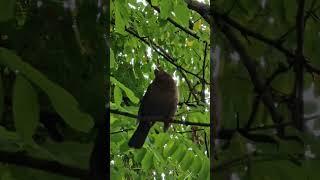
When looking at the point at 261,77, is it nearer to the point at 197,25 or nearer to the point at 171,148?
the point at 171,148

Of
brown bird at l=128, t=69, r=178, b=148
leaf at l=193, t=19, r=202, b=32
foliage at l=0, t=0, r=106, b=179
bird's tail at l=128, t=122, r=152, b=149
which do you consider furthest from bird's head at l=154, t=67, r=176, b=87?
leaf at l=193, t=19, r=202, b=32

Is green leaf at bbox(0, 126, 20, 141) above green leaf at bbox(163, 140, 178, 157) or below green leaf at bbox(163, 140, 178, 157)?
above

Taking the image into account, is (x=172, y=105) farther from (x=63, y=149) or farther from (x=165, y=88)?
(x=63, y=149)

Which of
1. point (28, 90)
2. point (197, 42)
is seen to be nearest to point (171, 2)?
point (197, 42)

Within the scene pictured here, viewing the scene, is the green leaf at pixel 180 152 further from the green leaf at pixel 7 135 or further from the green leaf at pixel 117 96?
the green leaf at pixel 7 135

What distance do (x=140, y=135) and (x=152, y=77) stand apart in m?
0.53

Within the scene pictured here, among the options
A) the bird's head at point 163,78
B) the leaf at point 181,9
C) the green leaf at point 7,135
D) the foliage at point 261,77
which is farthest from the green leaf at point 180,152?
the green leaf at point 7,135

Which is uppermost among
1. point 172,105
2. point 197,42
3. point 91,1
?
point 197,42

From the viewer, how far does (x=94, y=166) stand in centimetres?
51

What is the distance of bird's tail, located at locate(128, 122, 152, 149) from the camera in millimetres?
897

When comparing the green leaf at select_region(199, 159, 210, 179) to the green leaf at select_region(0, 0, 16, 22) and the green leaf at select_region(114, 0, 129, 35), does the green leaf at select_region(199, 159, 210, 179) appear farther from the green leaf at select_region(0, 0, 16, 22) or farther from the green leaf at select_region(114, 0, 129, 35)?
the green leaf at select_region(0, 0, 16, 22)

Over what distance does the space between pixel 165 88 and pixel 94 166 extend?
47 centimetres

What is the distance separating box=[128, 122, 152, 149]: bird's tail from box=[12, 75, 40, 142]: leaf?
52 cm

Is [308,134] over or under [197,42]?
under
